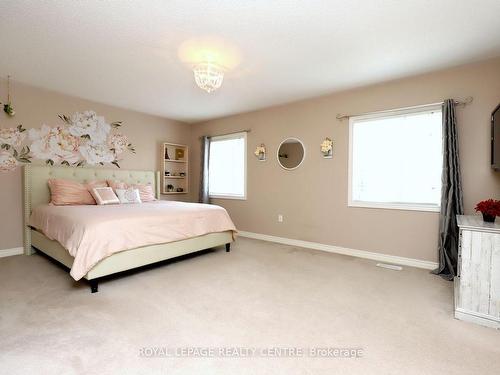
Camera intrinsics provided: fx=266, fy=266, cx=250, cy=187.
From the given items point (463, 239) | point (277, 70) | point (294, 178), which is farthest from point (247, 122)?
point (463, 239)

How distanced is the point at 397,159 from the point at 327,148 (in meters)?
0.94

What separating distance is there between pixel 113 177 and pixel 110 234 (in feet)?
7.52

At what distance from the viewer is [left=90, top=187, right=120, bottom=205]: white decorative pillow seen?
381 cm

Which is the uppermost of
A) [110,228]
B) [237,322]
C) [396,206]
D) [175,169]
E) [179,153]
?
[179,153]

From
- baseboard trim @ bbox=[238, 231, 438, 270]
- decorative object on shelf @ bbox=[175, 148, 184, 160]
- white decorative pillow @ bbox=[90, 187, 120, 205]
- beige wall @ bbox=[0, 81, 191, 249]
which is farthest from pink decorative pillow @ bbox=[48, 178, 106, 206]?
baseboard trim @ bbox=[238, 231, 438, 270]

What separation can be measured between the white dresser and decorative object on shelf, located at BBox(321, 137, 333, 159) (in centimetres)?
207

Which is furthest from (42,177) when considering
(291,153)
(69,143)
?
(291,153)

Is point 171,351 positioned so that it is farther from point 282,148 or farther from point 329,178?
point 282,148

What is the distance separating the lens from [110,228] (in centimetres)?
261

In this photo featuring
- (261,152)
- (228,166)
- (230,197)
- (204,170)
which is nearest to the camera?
(261,152)

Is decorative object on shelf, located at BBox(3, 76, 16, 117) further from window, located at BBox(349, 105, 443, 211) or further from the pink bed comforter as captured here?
window, located at BBox(349, 105, 443, 211)

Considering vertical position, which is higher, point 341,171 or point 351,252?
point 341,171

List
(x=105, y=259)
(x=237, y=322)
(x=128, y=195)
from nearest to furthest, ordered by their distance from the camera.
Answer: (x=237, y=322) < (x=105, y=259) < (x=128, y=195)

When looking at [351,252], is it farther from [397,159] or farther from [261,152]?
[261,152]
